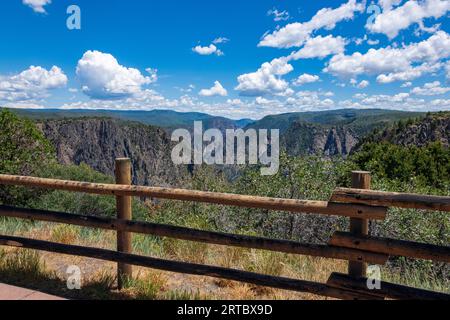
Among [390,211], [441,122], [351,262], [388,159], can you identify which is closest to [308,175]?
[390,211]

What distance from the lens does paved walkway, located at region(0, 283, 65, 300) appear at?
12.5ft

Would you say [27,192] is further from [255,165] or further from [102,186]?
[102,186]

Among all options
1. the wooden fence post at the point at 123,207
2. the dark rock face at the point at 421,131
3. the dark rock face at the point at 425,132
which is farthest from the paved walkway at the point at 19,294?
the dark rock face at the point at 425,132

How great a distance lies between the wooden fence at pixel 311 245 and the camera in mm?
3297

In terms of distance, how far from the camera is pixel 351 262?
357 cm

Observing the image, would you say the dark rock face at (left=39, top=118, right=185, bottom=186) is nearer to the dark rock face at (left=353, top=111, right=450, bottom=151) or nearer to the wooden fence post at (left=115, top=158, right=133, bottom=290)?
the dark rock face at (left=353, top=111, right=450, bottom=151)

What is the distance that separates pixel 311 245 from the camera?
11.9 ft

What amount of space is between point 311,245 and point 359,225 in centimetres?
44

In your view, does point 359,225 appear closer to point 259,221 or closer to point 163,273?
point 163,273

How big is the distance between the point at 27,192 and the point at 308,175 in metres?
11.2

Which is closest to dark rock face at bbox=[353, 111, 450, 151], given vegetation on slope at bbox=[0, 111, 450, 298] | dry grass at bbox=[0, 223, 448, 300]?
vegetation on slope at bbox=[0, 111, 450, 298]

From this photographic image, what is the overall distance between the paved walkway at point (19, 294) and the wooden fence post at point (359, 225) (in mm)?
2661

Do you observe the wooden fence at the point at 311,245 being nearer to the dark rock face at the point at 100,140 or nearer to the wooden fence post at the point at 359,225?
the wooden fence post at the point at 359,225

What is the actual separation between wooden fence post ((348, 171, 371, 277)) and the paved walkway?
8.73 feet
